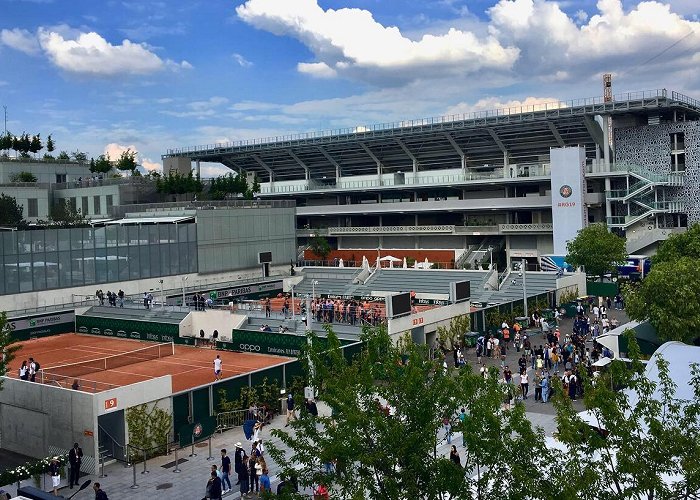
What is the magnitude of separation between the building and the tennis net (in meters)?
41.4

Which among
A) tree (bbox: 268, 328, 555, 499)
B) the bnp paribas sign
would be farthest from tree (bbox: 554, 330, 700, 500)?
the bnp paribas sign

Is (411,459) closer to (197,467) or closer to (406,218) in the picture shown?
(197,467)

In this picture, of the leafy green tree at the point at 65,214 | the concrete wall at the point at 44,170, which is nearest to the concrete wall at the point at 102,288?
the leafy green tree at the point at 65,214

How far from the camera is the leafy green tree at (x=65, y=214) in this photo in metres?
73.4

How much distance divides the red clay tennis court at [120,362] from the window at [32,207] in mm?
37639

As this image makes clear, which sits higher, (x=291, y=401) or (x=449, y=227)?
(x=449, y=227)

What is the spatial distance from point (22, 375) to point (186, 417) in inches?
310

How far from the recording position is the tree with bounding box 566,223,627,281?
53188mm

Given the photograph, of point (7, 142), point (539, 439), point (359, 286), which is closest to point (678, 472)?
point (539, 439)

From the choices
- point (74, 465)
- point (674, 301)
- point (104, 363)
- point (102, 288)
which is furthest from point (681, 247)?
point (102, 288)

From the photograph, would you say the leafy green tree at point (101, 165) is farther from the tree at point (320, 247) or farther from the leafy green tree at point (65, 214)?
the tree at point (320, 247)

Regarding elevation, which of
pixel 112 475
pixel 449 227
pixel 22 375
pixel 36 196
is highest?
pixel 36 196

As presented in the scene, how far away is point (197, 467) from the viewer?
22969mm

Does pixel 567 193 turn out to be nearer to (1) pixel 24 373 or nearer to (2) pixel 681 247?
(2) pixel 681 247
